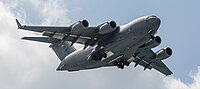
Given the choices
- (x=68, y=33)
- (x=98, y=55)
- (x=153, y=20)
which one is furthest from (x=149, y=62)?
(x=68, y=33)

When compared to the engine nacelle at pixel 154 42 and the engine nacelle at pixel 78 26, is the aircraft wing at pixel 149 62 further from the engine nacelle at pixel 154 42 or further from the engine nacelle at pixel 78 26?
the engine nacelle at pixel 78 26

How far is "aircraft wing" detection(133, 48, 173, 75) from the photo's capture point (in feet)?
179

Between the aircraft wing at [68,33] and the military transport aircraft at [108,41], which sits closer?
the military transport aircraft at [108,41]

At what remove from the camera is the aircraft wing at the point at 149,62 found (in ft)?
179

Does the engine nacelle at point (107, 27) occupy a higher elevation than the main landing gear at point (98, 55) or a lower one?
higher

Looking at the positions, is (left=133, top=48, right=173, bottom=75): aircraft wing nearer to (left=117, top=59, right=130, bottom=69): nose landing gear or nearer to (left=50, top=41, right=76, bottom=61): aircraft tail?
(left=117, top=59, right=130, bottom=69): nose landing gear

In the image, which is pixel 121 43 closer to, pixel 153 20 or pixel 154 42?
pixel 153 20

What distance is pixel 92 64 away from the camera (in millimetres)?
52406

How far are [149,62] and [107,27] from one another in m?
10.3

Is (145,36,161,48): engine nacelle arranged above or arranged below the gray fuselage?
below

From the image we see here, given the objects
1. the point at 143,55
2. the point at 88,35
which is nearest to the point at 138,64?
the point at 143,55

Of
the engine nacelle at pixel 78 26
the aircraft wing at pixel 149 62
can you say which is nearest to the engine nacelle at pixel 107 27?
the engine nacelle at pixel 78 26

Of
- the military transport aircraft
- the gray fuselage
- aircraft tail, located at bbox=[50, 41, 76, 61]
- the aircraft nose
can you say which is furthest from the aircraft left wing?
aircraft tail, located at bbox=[50, 41, 76, 61]

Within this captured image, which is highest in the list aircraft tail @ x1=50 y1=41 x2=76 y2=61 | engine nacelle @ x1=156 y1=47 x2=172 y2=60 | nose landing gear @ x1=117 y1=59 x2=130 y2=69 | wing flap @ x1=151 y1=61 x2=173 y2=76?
aircraft tail @ x1=50 y1=41 x2=76 y2=61
